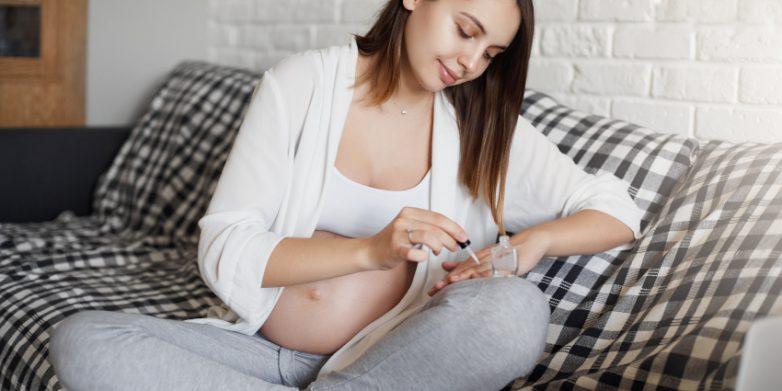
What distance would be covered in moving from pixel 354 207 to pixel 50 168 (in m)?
1.31

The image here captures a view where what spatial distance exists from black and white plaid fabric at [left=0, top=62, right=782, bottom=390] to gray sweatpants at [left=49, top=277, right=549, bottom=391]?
6.7 inches

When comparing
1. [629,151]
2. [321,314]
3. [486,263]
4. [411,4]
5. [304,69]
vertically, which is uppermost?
[411,4]

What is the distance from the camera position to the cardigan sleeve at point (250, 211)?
1.26 m

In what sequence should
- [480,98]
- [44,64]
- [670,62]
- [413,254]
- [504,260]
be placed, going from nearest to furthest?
[413,254]
[504,260]
[480,98]
[670,62]
[44,64]

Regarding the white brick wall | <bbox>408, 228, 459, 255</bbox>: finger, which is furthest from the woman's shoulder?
the white brick wall

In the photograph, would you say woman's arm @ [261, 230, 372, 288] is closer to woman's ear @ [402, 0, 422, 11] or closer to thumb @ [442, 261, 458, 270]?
thumb @ [442, 261, 458, 270]

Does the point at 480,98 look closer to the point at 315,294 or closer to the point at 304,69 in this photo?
the point at 304,69

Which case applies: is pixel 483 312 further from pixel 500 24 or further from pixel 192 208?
pixel 192 208

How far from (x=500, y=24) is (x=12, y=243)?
4.40ft

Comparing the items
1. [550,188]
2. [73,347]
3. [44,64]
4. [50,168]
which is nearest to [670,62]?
[550,188]

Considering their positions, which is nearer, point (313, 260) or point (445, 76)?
point (313, 260)

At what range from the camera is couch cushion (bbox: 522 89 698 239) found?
1.50 meters

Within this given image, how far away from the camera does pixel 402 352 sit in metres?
1.14

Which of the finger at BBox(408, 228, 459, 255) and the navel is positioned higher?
the finger at BBox(408, 228, 459, 255)
